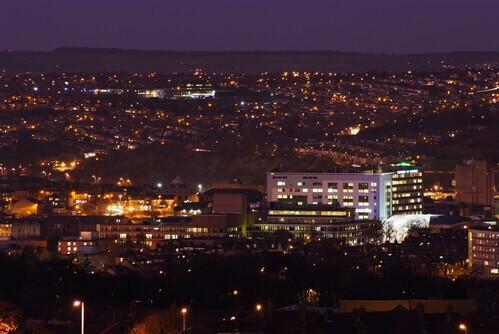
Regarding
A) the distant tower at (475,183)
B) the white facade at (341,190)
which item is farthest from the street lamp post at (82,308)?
the distant tower at (475,183)

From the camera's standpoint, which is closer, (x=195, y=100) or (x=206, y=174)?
(x=206, y=174)

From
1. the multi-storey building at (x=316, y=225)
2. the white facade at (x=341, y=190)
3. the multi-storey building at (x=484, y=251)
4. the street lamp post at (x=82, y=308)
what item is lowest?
the street lamp post at (x=82, y=308)

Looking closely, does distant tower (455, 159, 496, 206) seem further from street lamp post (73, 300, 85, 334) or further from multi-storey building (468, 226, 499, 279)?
street lamp post (73, 300, 85, 334)

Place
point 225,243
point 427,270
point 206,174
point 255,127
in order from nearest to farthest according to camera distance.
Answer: point 427,270
point 225,243
point 206,174
point 255,127

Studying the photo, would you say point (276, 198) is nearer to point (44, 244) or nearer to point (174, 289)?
point (44, 244)

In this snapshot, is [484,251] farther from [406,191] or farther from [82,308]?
[82,308]

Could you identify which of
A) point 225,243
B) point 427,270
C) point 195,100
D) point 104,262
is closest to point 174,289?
point 427,270

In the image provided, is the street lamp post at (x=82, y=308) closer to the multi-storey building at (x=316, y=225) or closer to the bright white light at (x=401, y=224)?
the multi-storey building at (x=316, y=225)
